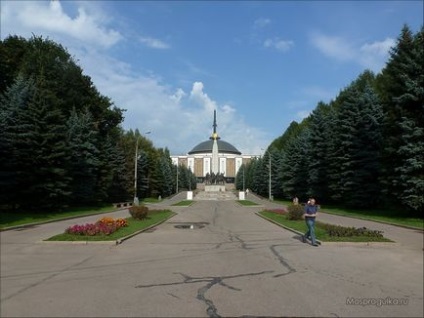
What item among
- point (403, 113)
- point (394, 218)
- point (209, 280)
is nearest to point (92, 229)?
point (209, 280)

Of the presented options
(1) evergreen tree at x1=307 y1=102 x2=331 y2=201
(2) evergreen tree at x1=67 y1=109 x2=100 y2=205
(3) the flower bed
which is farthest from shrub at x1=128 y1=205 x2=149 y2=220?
(1) evergreen tree at x1=307 y1=102 x2=331 y2=201

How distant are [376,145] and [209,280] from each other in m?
35.8

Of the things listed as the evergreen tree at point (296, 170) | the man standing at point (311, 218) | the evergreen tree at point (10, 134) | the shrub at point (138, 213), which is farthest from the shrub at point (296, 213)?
the evergreen tree at point (296, 170)

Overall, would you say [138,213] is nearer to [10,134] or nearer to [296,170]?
[10,134]

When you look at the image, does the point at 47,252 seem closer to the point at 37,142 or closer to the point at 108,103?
the point at 37,142

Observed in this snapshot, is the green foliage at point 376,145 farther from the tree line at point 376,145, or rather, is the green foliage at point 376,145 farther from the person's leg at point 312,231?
the person's leg at point 312,231

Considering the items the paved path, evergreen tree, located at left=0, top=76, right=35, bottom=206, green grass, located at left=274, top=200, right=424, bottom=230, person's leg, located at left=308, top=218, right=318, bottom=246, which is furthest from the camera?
evergreen tree, located at left=0, top=76, right=35, bottom=206

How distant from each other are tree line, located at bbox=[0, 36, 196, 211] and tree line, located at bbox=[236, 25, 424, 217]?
23161 millimetres

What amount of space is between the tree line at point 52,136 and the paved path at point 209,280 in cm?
1837

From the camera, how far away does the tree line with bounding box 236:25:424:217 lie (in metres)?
31.7

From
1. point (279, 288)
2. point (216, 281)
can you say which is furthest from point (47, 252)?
point (279, 288)

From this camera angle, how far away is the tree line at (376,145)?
3173cm

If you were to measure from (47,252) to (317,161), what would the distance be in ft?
144

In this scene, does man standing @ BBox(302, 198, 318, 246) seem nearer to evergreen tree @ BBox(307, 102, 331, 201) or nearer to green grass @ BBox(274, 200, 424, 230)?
green grass @ BBox(274, 200, 424, 230)
